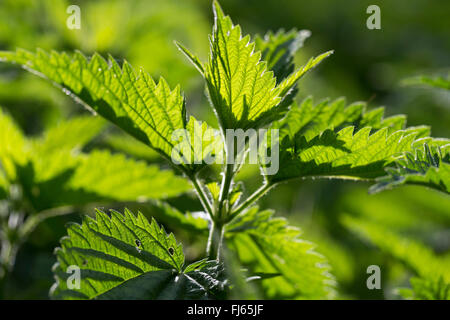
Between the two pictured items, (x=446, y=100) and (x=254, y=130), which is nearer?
(x=254, y=130)

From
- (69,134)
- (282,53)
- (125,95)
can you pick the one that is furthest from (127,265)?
(69,134)

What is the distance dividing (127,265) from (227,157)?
0.25 metres

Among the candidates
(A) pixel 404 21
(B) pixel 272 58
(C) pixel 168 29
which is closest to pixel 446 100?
(B) pixel 272 58

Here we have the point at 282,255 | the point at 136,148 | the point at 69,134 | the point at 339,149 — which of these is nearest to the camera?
the point at 339,149

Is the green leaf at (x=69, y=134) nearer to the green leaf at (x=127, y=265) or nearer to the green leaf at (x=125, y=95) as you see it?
the green leaf at (x=125, y=95)

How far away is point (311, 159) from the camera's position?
864mm

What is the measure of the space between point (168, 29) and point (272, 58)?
4.22 feet

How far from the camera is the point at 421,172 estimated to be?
0.72 m

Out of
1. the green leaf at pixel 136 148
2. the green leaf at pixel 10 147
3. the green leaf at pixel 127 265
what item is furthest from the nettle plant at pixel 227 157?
the green leaf at pixel 136 148

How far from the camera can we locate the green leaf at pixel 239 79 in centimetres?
79

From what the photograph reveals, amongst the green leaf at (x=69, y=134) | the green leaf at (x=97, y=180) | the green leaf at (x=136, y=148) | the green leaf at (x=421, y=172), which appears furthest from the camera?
the green leaf at (x=136, y=148)

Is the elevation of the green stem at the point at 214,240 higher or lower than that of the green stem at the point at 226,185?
lower

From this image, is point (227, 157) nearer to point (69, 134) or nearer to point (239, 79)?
point (239, 79)
